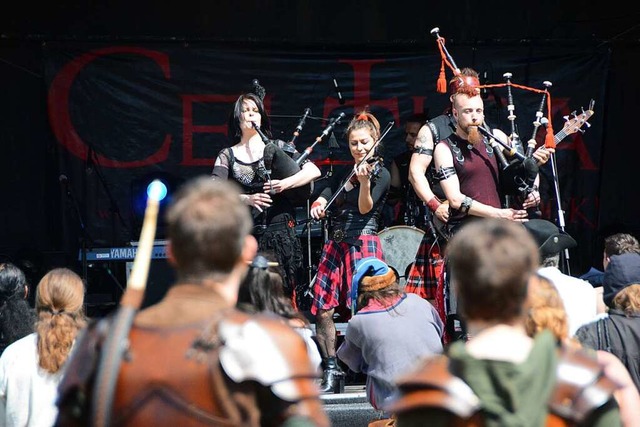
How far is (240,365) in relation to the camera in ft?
7.63

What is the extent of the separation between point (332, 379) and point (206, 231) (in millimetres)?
4376

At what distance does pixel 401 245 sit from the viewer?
24.7 ft

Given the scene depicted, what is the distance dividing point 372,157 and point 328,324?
3.69 ft

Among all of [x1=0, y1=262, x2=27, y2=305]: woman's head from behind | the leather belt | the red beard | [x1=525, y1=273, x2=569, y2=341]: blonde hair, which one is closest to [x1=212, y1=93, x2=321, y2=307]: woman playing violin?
the leather belt

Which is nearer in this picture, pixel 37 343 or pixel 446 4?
pixel 37 343

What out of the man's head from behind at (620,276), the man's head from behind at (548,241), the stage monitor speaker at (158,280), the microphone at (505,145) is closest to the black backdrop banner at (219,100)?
the stage monitor speaker at (158,280)

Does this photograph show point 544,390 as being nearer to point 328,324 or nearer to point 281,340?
point 281,340

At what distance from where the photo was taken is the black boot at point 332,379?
6.61m

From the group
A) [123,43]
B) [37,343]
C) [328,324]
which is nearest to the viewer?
[37,343]

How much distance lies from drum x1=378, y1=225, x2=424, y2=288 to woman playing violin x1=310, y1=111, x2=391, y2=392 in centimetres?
58

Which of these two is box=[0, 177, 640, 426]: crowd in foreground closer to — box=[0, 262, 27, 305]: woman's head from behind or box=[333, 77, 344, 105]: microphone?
box=[0, 262, 27, 305]: woman's head from behind

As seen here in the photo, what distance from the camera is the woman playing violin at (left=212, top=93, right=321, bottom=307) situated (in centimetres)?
691

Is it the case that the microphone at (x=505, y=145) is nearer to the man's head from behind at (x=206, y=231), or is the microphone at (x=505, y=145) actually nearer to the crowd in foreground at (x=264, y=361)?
the crowd in foreground at (x=264, y=361)

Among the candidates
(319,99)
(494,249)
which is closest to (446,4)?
(319,99)
